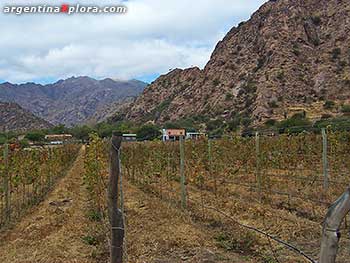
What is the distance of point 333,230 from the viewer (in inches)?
82.2

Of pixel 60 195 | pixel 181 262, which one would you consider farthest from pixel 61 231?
pixel 60 195

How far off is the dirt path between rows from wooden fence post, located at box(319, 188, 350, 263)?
5058 millimetres

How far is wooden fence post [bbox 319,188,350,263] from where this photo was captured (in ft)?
6.83

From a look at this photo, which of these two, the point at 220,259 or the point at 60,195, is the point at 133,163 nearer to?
the point at 60,195

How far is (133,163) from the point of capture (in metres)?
16.8

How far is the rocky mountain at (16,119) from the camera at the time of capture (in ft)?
244

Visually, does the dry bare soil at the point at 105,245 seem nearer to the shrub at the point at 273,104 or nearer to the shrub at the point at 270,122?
the shrub at the point at 270,122

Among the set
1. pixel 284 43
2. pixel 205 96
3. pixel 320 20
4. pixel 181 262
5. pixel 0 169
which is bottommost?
pixel 181 262

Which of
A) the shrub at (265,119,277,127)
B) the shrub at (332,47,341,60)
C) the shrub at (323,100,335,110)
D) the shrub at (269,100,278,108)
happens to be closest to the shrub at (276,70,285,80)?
the shrub at (269,100,278,108)

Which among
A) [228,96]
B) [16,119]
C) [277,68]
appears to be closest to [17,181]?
[277,68]

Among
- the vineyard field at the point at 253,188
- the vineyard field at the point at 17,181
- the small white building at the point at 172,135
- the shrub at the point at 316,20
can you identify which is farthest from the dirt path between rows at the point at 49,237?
the shrub at the point at 316,20

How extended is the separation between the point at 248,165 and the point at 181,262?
8923 mm

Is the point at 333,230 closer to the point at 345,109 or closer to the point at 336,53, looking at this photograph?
the point at 345,109

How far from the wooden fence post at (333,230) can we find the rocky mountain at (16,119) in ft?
249
